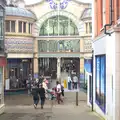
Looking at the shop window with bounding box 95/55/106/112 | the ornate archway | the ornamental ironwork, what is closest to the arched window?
the ornate archway

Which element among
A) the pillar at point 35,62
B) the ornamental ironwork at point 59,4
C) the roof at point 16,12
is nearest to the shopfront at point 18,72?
the pillar at point 35,62

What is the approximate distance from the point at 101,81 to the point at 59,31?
91.7 ft

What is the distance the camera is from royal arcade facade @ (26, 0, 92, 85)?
4334 cm

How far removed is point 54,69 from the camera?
45062 mm

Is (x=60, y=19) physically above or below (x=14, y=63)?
above

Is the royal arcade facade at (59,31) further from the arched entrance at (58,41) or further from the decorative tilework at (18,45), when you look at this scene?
the decorative tilework at (18,45)

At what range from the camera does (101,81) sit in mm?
16375

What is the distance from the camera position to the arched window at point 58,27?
43781 millimetres

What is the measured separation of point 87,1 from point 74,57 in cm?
701

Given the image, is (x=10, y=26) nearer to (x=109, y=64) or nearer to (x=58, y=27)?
(x=58, y=27)

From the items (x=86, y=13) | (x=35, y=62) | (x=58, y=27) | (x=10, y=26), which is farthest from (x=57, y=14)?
(x=10, y=26)

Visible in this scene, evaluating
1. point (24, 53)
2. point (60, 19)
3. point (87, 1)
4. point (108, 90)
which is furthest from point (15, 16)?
point (108, 90)

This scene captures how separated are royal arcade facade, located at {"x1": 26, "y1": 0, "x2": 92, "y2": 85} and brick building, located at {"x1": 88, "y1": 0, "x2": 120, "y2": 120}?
2484 centimetres

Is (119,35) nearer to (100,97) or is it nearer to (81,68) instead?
(100,97)
